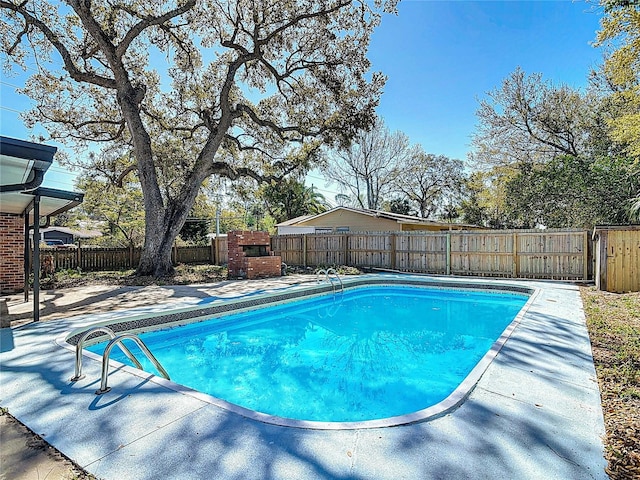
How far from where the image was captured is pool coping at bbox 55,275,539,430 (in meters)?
2.62

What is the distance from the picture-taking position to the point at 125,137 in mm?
14516

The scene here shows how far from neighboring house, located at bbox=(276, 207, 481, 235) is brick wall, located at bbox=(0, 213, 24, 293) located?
1377cm

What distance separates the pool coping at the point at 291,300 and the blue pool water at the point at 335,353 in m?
0.20

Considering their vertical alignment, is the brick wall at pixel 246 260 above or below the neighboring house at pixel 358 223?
below

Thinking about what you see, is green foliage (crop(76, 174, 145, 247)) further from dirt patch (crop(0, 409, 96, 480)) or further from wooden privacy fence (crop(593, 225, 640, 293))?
wooden privacy fence (crop(593, 225, 640, 293))

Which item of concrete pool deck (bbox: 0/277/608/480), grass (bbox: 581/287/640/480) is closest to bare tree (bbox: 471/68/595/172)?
grass (bbox: 581/287/640/480)

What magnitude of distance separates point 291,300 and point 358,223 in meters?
10.6

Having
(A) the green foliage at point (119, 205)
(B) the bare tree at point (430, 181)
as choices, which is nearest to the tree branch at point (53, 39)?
(A) the green foliage at point (119, 205)

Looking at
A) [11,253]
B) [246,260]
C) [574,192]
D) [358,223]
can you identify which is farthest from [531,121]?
[11,253]

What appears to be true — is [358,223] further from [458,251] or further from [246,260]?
[246,260]

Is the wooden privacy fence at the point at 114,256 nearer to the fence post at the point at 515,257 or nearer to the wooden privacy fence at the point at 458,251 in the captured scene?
the wooden privacy fence at the point at 458,251

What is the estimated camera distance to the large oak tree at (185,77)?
11.3m

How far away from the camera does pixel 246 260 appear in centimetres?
1235

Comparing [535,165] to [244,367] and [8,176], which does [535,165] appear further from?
[8,176]
